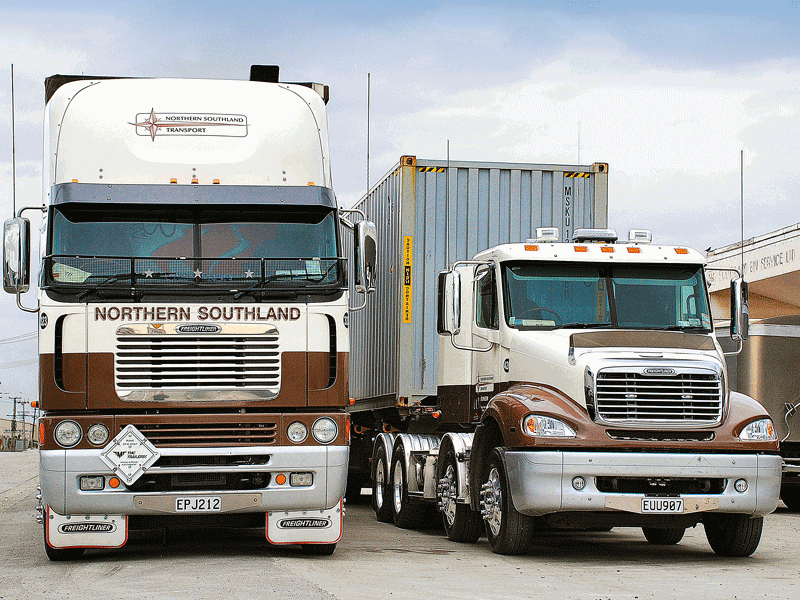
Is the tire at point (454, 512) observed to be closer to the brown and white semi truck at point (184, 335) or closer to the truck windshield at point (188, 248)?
the brown and white semi truck at point (184, 335)

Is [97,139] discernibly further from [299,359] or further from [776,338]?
[776,338]

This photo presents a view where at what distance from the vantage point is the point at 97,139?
1134cm

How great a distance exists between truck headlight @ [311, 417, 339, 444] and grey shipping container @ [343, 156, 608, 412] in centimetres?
439

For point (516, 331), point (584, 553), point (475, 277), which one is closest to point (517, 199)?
point (475, 277)

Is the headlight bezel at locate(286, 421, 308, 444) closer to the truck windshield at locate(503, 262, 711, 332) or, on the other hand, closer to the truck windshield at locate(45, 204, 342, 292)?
the truck windshield at locate(45, 204, 342, 292)

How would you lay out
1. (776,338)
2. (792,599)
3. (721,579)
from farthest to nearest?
(776,338) < (721,579) < (792,599)

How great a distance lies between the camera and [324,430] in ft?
35.9

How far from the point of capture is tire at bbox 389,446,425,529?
50.0 ft

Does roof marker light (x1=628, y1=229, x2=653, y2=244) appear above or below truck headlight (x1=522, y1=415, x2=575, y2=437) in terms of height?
above

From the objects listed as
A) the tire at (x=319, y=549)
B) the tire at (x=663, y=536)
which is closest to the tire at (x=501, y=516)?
the tire at (x=319, y=549)

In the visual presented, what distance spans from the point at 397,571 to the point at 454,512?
3019 millimetres

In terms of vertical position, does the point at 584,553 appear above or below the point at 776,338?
below

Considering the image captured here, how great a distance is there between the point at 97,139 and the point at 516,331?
14.9 feet

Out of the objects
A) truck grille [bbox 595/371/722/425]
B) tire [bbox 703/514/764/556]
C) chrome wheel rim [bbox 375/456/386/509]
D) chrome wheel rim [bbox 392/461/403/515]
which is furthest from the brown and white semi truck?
chrome wheel rim [bbox 375/456/386/509]
